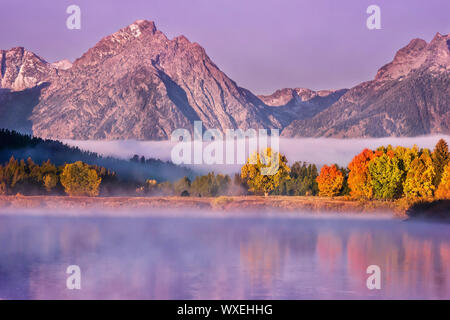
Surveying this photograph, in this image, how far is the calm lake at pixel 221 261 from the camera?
198 ft

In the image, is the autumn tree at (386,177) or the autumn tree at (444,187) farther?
the autumn tree at (386,177)

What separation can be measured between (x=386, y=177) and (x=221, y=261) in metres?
102

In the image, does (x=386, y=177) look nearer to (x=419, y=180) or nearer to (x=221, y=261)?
(x=419, y=180)

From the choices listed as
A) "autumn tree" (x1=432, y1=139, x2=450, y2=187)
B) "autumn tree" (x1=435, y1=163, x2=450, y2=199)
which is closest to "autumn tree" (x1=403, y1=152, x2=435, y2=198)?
"autumn tree" (x1=435, y1=163, x2=450, y2=199)

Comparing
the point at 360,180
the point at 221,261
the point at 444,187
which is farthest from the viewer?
the point at 360,180

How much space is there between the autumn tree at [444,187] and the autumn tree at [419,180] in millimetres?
2011

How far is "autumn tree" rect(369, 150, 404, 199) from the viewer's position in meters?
173

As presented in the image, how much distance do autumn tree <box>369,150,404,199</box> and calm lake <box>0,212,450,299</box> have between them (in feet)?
118

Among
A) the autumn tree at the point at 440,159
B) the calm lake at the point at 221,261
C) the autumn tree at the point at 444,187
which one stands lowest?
the calm lake at the point at 221,261

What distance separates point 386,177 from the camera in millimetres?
173750

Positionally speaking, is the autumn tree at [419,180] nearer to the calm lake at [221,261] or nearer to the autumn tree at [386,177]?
the autumn tree at [386,177]


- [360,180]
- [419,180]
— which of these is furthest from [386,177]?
[360,180]

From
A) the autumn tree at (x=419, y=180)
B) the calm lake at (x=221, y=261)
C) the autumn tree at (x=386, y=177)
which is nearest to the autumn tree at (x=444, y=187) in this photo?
the autumn tree at (x=419, y=180)
